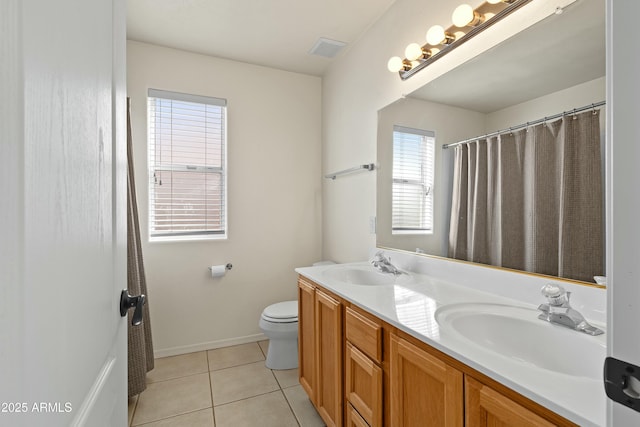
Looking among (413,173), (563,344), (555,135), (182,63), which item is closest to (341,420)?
(563,344)

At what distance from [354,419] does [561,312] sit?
93 cm

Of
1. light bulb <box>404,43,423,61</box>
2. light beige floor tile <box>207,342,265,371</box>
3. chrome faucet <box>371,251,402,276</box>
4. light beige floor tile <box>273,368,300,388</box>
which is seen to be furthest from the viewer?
light beige floor tile <box>207,342,265,371</box>

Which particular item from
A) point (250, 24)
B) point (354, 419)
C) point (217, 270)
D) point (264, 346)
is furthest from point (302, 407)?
point (250, 24)

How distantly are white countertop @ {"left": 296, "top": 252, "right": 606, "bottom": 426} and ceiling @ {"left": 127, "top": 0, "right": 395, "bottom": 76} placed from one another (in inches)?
67.6

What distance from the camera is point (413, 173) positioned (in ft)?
6.07

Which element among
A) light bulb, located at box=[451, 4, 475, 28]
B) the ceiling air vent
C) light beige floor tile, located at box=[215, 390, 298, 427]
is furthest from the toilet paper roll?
light bulb, located at box=[451, 4, 475, 28]

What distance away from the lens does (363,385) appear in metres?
1.26

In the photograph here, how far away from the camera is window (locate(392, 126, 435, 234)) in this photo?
5.67 ft

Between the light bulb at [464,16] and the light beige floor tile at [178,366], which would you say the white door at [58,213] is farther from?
the light beige floor tile at [178,366]

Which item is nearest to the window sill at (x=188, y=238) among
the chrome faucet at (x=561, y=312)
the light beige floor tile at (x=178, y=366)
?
the light beige floor tile at (x=178, y=366)

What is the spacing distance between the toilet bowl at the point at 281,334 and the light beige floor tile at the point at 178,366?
54 cm

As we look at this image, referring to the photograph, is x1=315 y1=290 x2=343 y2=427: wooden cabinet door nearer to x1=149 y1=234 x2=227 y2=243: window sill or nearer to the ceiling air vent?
x1=149 y1=234 x2=227 y2=243: window sill

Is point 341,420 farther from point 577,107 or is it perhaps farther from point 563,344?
point 577,107

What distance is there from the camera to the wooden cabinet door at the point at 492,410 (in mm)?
642
